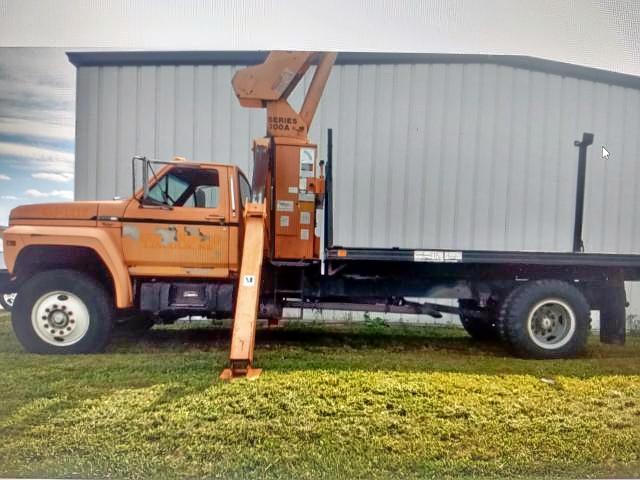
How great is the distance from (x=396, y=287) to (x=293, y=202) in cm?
92

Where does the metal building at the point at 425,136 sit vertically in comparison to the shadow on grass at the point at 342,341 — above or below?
above

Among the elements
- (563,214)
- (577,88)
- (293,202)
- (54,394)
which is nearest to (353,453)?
(54,394)

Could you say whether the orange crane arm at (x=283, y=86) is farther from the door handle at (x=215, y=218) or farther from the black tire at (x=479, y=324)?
the black tire at (x=479, y=324)

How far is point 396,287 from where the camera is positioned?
8.70ft

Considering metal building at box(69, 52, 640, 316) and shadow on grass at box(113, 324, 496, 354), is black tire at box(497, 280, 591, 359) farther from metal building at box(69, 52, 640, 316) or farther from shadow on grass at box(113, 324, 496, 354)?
metal building at box(69, 52, 640, 316)

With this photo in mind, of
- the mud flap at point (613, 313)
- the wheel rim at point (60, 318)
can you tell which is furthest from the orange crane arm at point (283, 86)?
the mud flap at point (613, 313)

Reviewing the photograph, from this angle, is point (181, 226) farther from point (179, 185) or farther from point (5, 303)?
point (5, 303)

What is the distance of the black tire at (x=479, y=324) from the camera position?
8.53 feet

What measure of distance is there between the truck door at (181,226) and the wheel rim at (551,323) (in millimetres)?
2064

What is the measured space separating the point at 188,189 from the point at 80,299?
3.01ft

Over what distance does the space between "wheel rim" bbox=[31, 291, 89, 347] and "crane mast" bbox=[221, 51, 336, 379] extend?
101cm

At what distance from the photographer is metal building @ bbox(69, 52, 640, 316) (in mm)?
1882

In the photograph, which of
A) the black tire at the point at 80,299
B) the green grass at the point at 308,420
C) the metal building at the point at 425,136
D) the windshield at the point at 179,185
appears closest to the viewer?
the green grass at the point at 308,420

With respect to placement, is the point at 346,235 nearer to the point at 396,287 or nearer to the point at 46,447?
the point at 396,287
